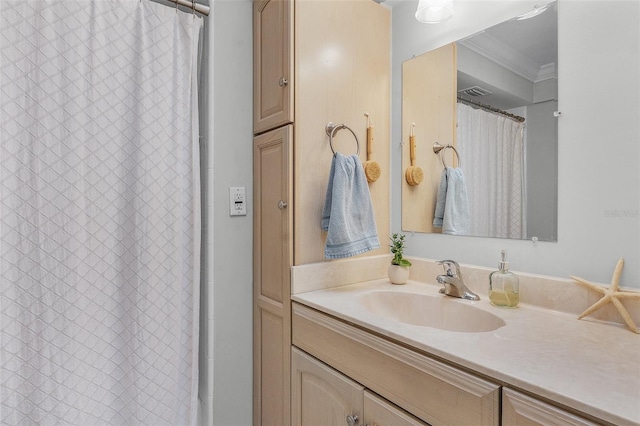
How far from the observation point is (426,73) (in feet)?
4.83

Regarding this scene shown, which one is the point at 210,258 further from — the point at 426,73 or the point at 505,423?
the point at 426,73

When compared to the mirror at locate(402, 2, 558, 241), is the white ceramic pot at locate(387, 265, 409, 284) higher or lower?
lower

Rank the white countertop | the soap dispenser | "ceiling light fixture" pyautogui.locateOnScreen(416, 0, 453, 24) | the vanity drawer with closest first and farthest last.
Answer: the white countertop
the vanity drawer
the soap dispenser
"ceiling light fixture" pyautogui.locateOnScreen(416, 0, 453, 24)

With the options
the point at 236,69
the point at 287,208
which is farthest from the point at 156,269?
the point at 236,69

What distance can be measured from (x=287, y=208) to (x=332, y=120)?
15.8 inches

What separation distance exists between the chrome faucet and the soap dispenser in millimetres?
78

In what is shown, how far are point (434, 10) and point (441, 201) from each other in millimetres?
744

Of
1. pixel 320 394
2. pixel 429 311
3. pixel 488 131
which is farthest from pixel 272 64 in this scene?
pixel 320 394

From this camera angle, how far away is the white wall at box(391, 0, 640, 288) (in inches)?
37.0

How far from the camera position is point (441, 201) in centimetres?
142

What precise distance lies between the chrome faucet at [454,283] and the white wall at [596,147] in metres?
0.18

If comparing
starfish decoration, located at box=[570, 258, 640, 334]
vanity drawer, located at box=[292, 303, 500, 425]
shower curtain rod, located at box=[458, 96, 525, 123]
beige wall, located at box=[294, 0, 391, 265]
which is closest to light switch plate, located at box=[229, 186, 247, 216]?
beige wall, located at box=[294, 0, 391, 265]

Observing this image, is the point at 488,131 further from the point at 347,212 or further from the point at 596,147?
the point at 347,212

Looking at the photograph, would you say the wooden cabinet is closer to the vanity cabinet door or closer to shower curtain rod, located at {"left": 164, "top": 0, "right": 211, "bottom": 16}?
the vanity cabinet door
